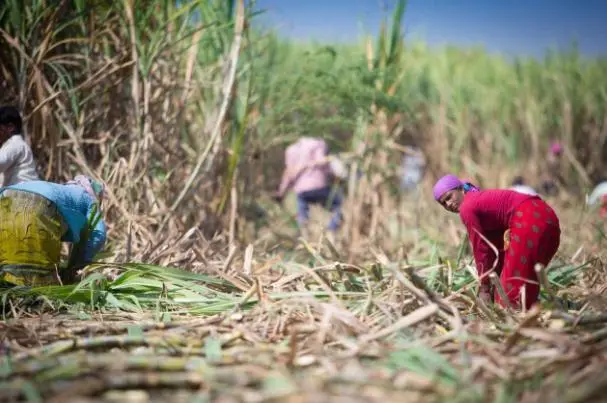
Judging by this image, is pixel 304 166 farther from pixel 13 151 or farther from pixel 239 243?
pixel 13 151

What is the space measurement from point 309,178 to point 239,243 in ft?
5.17

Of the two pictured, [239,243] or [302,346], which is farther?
[239,243]

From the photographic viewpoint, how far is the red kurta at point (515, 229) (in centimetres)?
350

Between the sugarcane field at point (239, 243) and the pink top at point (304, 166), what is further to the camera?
the pink top at point (304, 166)

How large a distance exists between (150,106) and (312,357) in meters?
2.74

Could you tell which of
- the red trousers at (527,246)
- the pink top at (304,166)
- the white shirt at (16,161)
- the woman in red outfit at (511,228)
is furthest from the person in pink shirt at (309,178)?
the red trousers at (527,246)

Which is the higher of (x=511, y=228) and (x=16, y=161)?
(x=16, y=161)

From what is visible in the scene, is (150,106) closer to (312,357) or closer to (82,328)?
(82,328)

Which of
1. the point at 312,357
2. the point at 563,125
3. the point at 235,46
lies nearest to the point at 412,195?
the point at 563,125

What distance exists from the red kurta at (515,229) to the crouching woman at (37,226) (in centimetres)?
172

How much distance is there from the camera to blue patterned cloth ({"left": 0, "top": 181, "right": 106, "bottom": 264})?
3576mm

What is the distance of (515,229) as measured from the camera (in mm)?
3523

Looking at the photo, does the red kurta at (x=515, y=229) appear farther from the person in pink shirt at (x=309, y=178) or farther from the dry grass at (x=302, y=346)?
the person in pink shirt at (x=309, y=178)

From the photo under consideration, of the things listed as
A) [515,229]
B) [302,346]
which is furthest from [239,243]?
[302,346]
